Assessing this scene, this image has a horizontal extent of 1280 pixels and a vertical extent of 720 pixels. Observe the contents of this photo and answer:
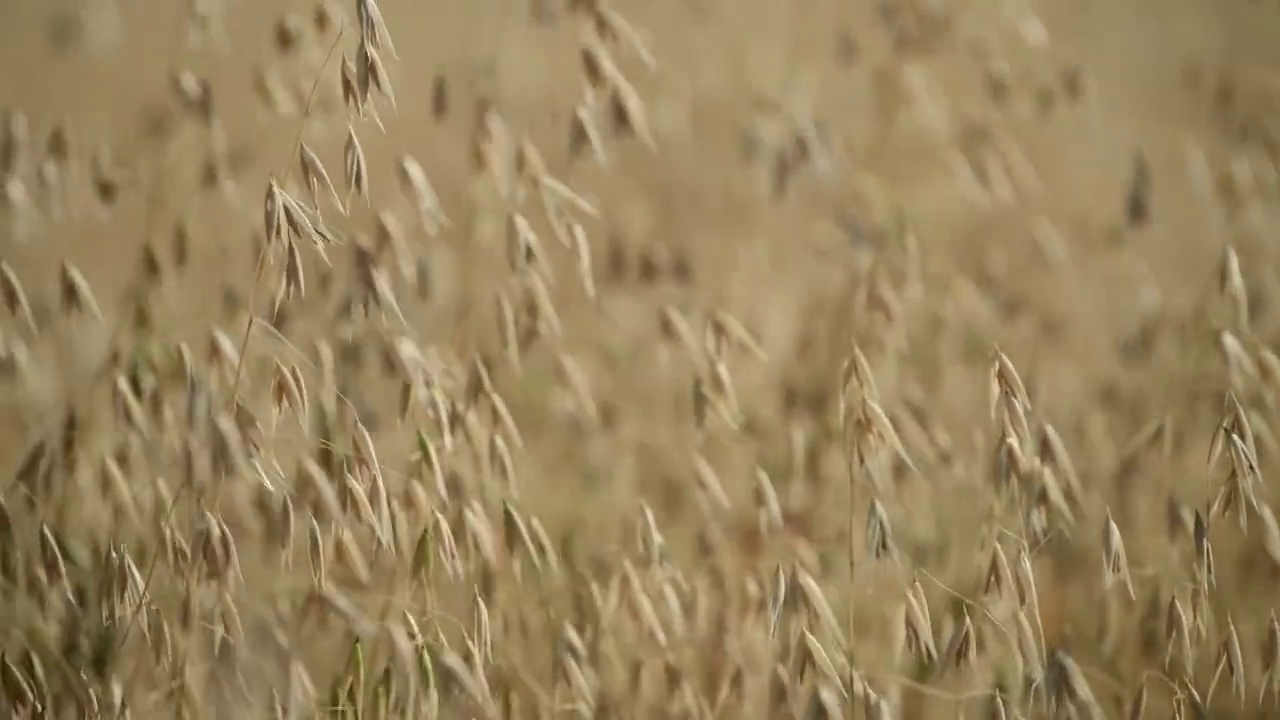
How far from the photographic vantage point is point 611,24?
710mm

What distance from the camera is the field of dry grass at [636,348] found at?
0.71 metres

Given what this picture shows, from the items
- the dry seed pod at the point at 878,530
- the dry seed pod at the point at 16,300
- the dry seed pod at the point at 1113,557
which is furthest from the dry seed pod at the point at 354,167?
the dry seed pod at the point at 1113,557

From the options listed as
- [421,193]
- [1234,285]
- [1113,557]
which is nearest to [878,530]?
[1113,557]

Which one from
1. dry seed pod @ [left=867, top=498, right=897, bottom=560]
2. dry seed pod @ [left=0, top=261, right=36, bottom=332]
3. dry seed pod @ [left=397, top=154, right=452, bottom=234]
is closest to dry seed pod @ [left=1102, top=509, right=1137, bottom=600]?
dry seed pod @ [left=867, top=498, right=897, bottom=560]

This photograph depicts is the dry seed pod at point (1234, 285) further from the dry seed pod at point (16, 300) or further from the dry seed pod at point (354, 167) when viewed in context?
the dry seed pod at point (16, 300)

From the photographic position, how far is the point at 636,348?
0.71 m

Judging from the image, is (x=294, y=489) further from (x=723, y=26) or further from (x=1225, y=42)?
(x=1225, y=42)

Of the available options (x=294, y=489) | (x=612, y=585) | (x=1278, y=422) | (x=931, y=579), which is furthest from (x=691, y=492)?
(x=1278, y=422)

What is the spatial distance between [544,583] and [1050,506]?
1.29 feet

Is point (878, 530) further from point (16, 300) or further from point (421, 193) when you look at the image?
point (16, 300)

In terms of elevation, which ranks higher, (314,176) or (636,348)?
(314,176)

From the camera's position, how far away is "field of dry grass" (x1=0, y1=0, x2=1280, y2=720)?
71 centimetres

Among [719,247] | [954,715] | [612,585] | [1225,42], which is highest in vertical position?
[1225,42]

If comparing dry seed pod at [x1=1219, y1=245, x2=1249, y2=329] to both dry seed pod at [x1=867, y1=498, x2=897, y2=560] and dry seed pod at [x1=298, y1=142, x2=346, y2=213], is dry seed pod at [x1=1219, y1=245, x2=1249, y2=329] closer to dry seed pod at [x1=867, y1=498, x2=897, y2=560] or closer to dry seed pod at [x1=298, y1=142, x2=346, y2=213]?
dry seed pod at [x1=867, y1=498, x2=897, y2=560]
